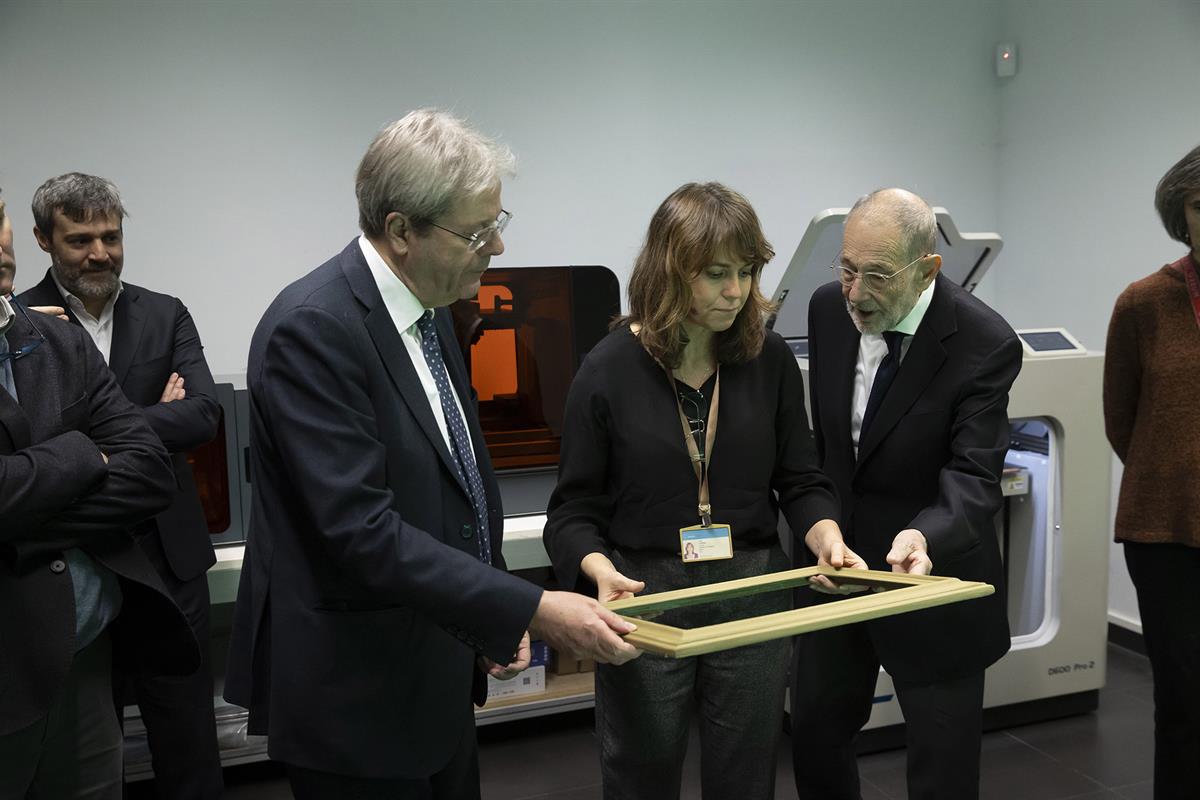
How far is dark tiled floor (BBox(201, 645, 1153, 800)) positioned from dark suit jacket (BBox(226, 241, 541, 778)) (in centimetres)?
167

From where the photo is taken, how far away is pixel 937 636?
6.71 ft

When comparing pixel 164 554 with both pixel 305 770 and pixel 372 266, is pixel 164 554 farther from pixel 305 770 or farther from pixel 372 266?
pixel 372 266

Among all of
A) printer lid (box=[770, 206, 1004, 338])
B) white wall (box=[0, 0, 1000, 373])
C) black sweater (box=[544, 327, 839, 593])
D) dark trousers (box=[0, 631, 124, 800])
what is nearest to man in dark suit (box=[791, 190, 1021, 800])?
black sweater (box=[544, 327, 839, 593])

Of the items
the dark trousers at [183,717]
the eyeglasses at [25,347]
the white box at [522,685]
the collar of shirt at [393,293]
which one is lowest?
the white box at [522,685]

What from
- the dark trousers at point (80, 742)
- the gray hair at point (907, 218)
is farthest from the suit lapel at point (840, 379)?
the dark trousers at point (80, 742)

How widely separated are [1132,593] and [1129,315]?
205 cm

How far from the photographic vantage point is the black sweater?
181cm

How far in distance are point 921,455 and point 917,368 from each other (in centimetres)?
18

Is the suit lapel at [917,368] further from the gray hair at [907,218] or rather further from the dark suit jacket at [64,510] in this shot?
the dark suit jacket at [64,510]

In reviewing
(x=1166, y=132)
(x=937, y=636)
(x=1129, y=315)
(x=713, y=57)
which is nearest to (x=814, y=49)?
(x=713, y=57)

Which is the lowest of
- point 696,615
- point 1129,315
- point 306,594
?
point 696,615

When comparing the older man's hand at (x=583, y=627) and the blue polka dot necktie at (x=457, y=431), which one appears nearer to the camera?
the older man's hand at (x=583, y=627)

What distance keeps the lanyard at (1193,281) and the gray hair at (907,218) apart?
0.67 meters

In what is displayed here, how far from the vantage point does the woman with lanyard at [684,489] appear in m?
1.78
